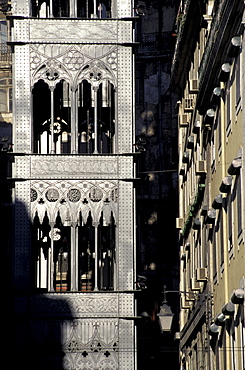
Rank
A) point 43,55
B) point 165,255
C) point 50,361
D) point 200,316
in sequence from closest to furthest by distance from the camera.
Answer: point 200,316
point 50,361
point 43,55
point 165,255

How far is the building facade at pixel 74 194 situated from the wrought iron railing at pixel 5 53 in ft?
73.2

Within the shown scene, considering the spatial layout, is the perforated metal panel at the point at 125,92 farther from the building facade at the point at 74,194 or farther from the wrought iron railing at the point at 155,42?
the wrought iron railing at the point at 155,42

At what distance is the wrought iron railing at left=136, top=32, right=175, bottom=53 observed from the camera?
6706cm

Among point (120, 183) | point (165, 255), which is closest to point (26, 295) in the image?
point (120, 183)

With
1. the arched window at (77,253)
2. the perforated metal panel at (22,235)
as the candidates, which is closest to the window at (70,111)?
the perforated metal panel at (22,235)

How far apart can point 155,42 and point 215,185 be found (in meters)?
34.5

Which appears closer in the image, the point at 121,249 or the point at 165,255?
the point at 121,249

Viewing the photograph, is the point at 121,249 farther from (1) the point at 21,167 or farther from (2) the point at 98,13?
(2) the point at 98,13

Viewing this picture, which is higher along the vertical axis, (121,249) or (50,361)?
(121,249)

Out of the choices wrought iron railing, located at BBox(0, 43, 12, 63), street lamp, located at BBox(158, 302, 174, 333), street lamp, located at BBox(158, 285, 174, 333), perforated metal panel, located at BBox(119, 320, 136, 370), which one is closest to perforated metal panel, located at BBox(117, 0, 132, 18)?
perforated metal panel, located at BBox(119, 320, 136, 370)

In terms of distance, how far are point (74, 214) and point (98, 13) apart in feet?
30.0

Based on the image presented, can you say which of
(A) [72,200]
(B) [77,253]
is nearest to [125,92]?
(A) [72,200]

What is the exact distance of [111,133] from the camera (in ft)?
152

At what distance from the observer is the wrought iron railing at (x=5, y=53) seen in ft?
227
